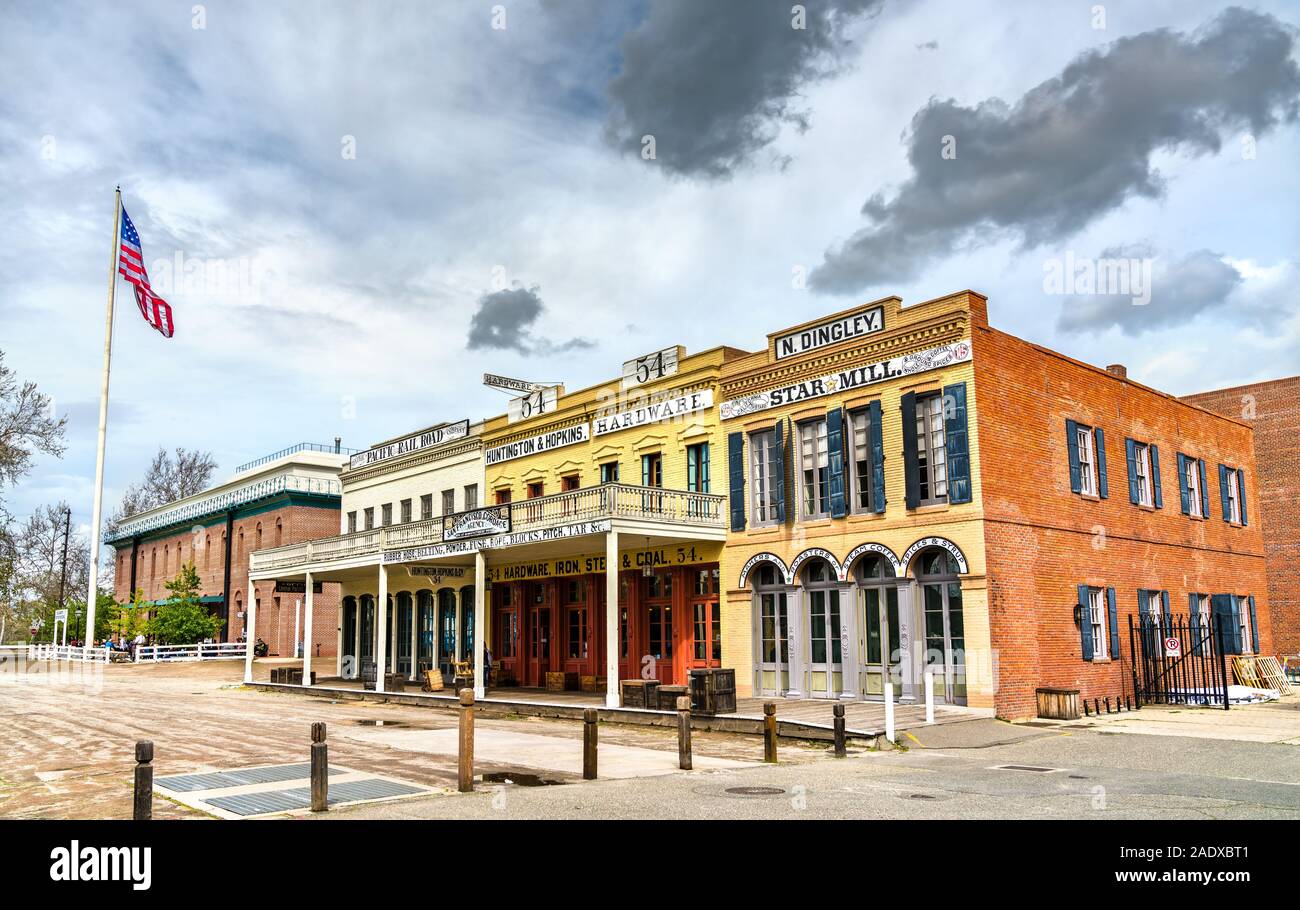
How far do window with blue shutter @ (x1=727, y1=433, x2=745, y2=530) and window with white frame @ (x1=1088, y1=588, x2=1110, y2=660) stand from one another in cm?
773

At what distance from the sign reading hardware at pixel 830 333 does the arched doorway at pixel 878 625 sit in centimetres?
476

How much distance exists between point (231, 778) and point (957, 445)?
13793 mm

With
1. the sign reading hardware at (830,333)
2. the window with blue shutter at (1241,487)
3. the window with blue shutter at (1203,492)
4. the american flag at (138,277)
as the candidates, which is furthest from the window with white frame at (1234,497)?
the american flag at (138,277)

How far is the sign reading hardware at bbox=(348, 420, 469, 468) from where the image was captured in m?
34.5

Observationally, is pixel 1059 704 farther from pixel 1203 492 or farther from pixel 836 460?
pixel 1203 492

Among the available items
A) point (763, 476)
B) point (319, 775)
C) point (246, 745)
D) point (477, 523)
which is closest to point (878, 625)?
point (763, 476)

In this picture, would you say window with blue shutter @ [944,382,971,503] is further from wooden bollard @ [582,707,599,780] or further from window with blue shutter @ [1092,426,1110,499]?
wooden bollard @ [582,707,599,780]

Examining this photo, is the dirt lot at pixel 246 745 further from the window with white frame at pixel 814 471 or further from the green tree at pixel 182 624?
the green tree at pixel 182 624

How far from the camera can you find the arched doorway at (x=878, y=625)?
20.8 metres

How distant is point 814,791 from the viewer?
1157 cm

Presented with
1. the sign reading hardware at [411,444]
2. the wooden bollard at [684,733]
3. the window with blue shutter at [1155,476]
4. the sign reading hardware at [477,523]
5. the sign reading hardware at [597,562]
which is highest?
the sign reading hardware at [411,444]

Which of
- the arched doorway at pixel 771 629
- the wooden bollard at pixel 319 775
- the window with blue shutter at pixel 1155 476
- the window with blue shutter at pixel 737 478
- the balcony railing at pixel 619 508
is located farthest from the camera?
the window with blue shutter at pixel 1155 476

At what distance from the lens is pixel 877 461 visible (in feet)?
70.3

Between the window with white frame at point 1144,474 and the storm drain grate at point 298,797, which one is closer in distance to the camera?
the storm drain grate at point 298,797
